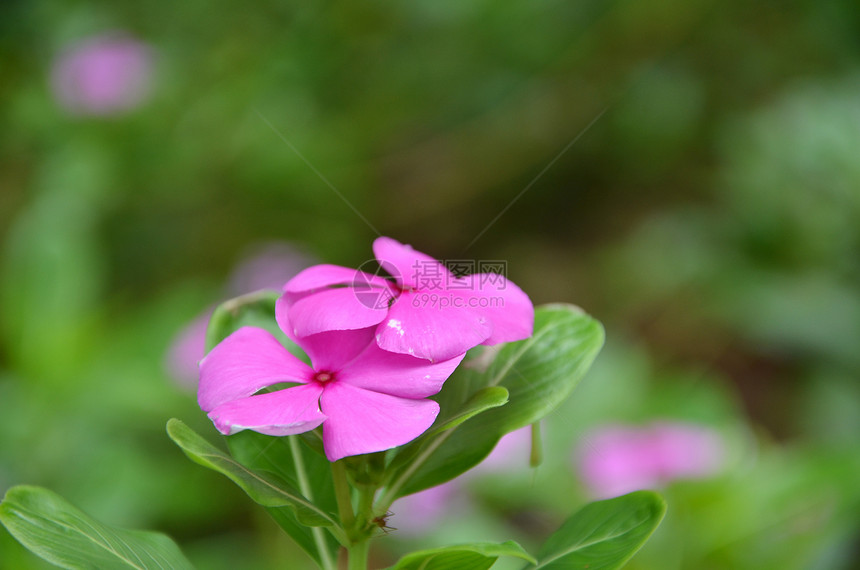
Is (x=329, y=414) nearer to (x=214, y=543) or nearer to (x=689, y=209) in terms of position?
(x=214, y=543)

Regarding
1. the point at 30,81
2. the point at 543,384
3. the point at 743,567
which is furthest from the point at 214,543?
the point at 30,81

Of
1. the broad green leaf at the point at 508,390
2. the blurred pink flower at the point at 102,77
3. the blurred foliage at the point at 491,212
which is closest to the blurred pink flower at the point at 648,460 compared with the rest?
the blurred foliage at the point at 491,212

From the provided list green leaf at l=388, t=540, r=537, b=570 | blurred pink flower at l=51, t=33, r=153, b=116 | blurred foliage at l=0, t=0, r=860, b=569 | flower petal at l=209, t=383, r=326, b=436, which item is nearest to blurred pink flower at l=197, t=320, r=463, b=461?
flower petal at l=209, t=383, r=326, b=436

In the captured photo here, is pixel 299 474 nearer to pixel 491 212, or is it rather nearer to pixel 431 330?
pixel 431 330

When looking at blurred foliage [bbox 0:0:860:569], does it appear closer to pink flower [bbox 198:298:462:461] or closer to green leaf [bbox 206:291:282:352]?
green leaf [bbox 206:291:282:352]

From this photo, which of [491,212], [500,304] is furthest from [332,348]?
[491,212]

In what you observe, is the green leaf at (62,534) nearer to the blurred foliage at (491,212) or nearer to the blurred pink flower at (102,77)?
the blurred foliage at (491,212)
